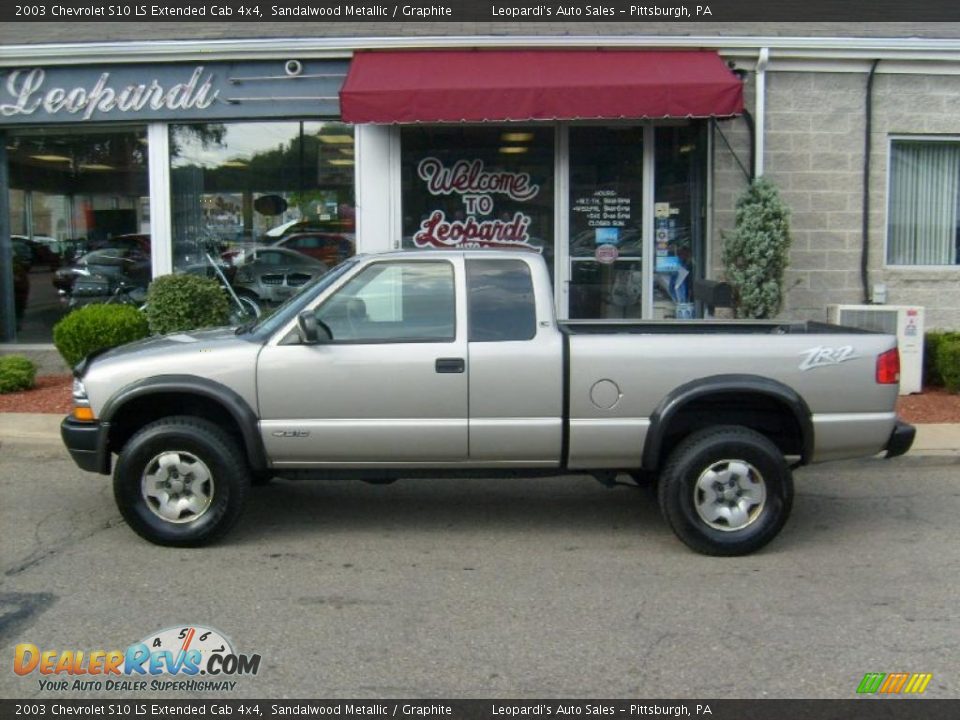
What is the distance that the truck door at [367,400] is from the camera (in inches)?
230

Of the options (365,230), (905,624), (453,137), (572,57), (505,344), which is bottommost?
(905,624)

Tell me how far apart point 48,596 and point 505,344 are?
9.29ft

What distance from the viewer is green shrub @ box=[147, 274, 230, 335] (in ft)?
34.8

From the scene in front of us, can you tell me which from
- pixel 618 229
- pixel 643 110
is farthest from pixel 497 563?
pixel 618 229

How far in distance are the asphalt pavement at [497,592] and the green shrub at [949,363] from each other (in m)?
3.89

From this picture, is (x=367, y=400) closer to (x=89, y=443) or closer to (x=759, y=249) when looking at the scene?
(x=89, y=443)

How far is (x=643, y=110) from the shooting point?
10.3 meters

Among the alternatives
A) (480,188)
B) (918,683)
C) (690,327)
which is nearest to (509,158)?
(480,188)

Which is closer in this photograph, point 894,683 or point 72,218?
point 894,683

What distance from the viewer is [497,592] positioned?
5.29 metres

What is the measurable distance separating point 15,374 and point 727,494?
823cm

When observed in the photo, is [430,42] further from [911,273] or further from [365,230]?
[911,273]

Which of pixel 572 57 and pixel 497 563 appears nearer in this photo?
pixel 497 563
